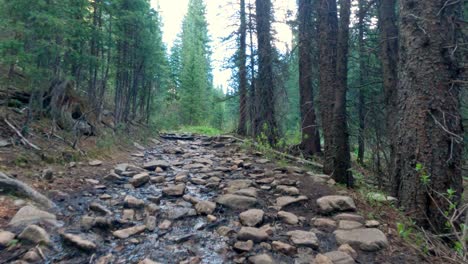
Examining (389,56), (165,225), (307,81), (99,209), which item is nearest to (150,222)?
(165,225)

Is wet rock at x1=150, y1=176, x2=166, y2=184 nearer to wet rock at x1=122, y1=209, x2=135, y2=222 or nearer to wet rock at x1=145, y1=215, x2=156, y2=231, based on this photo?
wet rock at x1=122, y1=209, x2=135, y2=222

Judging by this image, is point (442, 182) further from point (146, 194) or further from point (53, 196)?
point (53, 196)

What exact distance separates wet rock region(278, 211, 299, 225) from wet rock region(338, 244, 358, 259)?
0.80 m

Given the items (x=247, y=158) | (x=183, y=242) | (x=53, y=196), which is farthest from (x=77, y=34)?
(x=183, y=242)

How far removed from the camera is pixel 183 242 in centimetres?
350

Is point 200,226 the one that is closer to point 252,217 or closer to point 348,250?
point 252,217

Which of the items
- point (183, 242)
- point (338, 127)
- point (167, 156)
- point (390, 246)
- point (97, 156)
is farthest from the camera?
point (167, 156)

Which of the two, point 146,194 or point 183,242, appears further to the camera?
point 146,194

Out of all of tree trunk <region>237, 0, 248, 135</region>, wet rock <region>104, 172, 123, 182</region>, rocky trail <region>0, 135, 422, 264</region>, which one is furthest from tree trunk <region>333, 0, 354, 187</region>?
tree trunk <region>237, 0, 248, 135</region>

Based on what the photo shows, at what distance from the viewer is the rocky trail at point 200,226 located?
309 centimetres

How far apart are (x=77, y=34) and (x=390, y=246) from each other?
26.2 feet

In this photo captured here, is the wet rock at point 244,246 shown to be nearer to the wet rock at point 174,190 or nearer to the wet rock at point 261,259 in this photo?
the wet rock at point 261,259

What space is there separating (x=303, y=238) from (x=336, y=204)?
3.30ft

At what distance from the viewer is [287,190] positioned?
4.94 m
